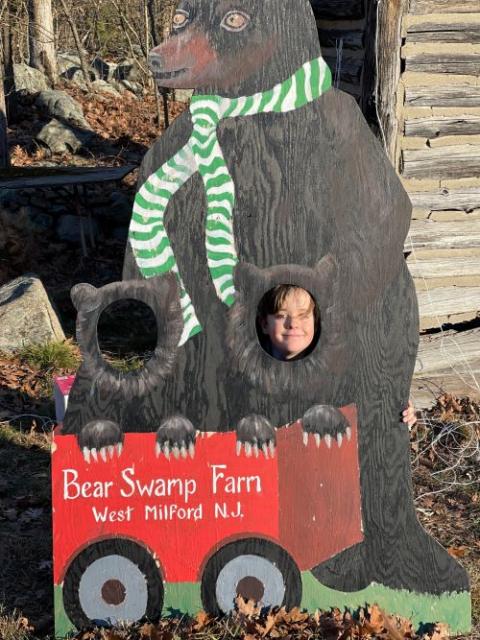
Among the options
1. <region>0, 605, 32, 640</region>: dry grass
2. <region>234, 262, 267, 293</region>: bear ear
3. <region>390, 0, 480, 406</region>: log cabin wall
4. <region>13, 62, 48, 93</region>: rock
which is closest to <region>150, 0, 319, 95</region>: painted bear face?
<region>234, 262, 267, 293</region>: bear ear

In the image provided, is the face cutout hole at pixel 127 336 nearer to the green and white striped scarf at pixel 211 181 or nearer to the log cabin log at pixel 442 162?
the log cabin log at pixel 442 162

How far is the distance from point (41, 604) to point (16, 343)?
14.3ft

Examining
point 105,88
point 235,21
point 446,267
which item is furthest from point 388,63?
point 105,88

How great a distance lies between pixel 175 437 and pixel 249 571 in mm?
687

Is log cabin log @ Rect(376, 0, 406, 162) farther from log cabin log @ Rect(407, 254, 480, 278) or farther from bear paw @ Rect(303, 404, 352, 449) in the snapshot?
bear paw @ Rect(303, 404, 352, 449)

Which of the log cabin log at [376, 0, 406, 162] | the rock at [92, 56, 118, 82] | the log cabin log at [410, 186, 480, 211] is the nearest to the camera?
the log cabin log at [376, 0, 406, 162]

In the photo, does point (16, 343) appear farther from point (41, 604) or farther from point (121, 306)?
point (41, 604)

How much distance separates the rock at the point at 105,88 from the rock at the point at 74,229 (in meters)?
8.04

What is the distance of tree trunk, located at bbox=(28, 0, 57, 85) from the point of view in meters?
20.6

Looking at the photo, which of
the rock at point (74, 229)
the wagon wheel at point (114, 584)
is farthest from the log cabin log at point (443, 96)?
the rock at point (74, 229)

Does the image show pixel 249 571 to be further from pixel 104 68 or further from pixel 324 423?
pixel 104 68

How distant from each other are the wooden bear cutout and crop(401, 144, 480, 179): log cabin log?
3.42 meters

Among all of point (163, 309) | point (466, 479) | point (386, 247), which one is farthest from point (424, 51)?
point (163, 309)

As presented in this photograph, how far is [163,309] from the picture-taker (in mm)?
4078
